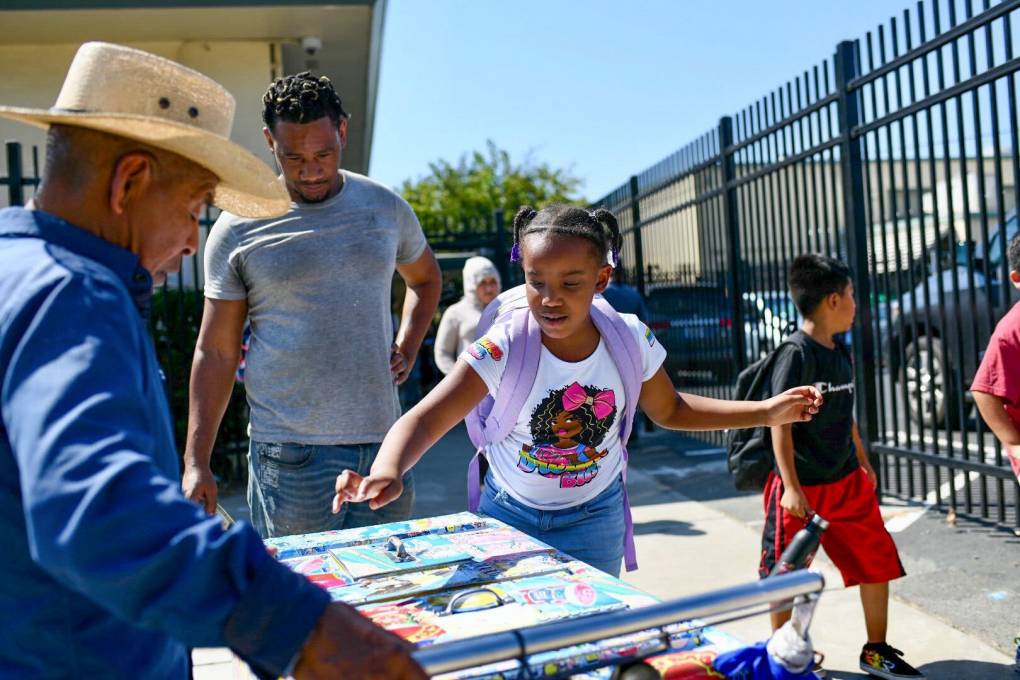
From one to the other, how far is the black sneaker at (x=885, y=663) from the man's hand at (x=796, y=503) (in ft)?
2.05

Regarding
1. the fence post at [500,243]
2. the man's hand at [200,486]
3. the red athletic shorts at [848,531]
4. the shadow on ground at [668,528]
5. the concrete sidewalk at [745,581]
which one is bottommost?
the concrete sidewalk at [745,581]

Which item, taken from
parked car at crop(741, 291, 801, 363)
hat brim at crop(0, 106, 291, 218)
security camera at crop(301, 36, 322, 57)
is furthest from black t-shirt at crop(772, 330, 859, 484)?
security camera at crop(301, 36, 322, 57)

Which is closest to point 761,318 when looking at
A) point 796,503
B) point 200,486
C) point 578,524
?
point 796,503

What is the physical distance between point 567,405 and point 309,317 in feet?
3.31

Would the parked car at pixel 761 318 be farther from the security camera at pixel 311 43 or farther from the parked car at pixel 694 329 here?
the security camera at pixel 311 43

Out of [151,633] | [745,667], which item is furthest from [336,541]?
[745,667]

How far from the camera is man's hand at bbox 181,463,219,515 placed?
2957 millimetres

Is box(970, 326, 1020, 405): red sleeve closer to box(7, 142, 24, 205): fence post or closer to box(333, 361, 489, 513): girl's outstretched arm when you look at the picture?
box(333, 361, 489, 513): girl's outstretched arm

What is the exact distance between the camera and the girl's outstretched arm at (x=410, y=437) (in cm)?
223

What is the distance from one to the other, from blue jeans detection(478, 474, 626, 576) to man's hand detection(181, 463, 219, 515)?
86 cm

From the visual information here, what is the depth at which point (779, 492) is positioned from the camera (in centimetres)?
404

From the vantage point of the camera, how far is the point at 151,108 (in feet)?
5.04

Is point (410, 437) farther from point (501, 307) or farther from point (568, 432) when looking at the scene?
point (501, 307)

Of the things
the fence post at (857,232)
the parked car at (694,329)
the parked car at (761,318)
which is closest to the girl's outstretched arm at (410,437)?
the fence post at (857,232)
